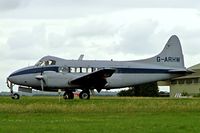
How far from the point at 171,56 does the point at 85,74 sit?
34.0ft

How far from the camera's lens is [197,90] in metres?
113

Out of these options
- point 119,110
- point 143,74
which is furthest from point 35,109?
point 143,74

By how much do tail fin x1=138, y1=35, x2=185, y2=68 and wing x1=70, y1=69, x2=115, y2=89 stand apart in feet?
20.2

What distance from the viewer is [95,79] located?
163 ft

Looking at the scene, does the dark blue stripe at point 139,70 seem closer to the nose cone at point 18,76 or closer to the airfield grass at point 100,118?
the nose cone at point 18,76

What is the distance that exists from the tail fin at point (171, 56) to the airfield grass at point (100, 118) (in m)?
19.5

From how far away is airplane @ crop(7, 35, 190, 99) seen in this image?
162 feet

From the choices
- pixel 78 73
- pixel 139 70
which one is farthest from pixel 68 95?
pixel 139 70

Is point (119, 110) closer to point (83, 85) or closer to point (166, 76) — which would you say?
point (83, 85)

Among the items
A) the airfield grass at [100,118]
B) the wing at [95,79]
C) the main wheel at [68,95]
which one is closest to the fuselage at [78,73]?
the wing at [95,79]

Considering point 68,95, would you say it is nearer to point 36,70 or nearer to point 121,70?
point 36,70

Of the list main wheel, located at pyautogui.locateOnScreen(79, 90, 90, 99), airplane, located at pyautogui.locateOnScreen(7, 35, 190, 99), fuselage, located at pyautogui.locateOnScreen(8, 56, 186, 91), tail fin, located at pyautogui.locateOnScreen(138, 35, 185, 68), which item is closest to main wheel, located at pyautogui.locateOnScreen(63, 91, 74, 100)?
airplane, located at pyautogui.locateOnScreen(7, 35, 190, 99)

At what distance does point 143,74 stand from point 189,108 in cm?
1853

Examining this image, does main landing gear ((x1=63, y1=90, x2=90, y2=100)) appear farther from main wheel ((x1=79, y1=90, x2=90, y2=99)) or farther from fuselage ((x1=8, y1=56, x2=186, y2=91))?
fuselage ((x1=8, y1=56, x2=186, y2=91))
